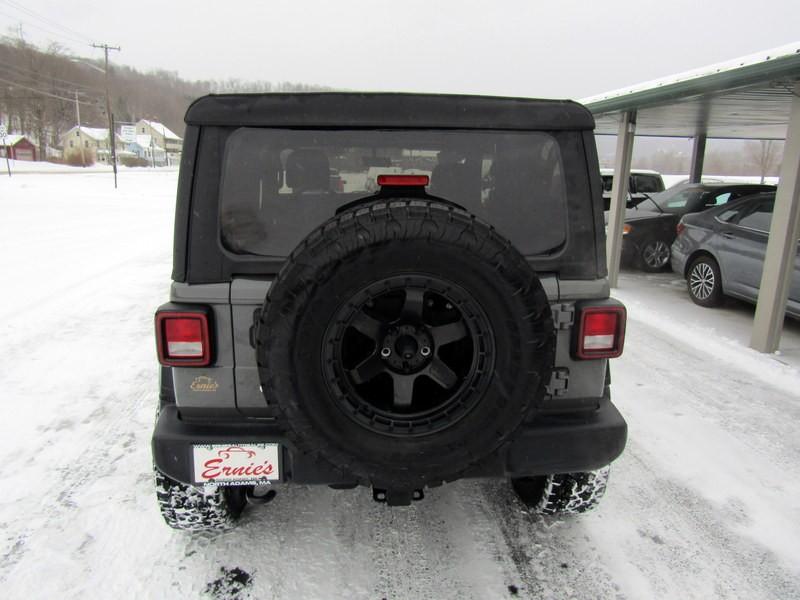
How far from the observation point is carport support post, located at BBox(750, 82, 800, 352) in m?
5.20

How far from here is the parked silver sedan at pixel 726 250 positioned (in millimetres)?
6599

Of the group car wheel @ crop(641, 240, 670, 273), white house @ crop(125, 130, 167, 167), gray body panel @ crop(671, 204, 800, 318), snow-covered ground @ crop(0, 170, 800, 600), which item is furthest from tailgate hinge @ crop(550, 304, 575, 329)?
white house @ crop(125, 130, 167, 167)

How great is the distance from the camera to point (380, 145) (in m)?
2.21

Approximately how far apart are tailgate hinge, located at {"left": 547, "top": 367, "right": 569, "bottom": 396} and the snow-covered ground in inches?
32.6

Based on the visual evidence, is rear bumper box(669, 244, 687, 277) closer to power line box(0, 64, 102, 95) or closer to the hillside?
the hillside

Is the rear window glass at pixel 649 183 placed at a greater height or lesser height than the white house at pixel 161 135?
lesser

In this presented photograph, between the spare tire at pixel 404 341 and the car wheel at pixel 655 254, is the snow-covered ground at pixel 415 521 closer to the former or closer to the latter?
the spare tire at pixel 404 341

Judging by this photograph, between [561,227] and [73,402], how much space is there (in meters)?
3.64

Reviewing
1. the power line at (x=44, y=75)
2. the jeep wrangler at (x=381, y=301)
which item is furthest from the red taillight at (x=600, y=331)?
the power line at (x=44, y=75)

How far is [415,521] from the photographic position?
2744 mm

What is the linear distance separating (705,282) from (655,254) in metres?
2.63

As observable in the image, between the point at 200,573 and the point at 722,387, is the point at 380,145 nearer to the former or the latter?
the point at 200,573

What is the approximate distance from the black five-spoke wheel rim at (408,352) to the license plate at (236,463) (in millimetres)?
469

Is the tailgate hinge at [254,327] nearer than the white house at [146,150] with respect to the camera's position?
Yes
